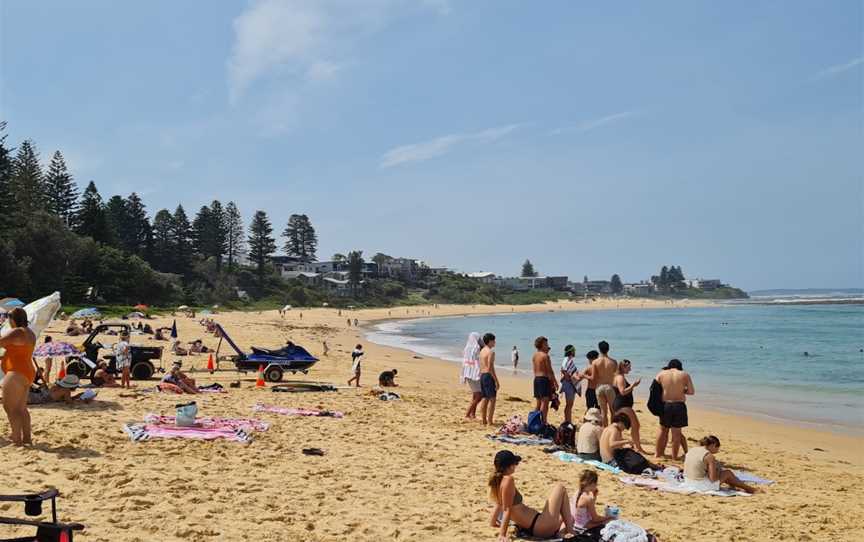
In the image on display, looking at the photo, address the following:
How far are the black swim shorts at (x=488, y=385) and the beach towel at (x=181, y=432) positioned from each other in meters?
3.81

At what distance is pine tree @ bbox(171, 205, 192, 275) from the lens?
7119 centimetres

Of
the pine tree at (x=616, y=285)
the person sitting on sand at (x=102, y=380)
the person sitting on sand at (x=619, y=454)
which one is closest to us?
the person sitting on sand at (x=619, y=454)

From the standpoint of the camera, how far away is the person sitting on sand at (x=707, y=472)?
714 centimetres

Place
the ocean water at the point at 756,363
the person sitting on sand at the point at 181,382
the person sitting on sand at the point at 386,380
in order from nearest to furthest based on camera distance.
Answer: the person sitting on sand at the point at 181,382 < the person sitting on sand at the point at 386,380 < the ocean water at the point at 756,363

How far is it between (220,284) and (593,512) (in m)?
66.6

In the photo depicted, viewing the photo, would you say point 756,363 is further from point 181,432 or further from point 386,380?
point 181,432

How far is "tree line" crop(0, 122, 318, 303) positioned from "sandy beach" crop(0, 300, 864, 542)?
38.4 meters

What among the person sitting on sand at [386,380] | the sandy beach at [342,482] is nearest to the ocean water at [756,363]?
the sandy beach at [342,482]

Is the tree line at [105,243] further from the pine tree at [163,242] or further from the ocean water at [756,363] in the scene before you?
the ocean water at [756,363]

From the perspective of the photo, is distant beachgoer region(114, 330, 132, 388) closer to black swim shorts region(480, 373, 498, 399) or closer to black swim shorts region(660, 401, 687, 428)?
black swim shorts region(480, 373, 498, 399)

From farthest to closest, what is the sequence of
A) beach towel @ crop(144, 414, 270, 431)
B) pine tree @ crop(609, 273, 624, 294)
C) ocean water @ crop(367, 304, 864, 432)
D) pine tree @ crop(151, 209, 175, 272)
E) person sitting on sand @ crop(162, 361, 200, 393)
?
pine tree @ crop(609, 273, 624, 294), pine tree @ crop(151, 209, 175, 272), ocean water @ crop(367, 304, 864, 432), person sitting on sand @ crop(162, 361, 200, 393), beach towel @ crop(144, 414, 270, 431)

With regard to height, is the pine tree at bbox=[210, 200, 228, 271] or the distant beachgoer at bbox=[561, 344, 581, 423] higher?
the pine tree at bbox=[210, 200, 228, 271]

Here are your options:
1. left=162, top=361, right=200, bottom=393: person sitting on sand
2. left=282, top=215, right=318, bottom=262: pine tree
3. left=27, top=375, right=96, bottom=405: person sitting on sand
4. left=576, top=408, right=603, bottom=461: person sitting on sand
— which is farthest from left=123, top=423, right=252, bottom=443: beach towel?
left=282, top=215, right=318, bottom=262: pine tree

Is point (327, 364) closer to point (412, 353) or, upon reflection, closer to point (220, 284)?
point (412, 353)
